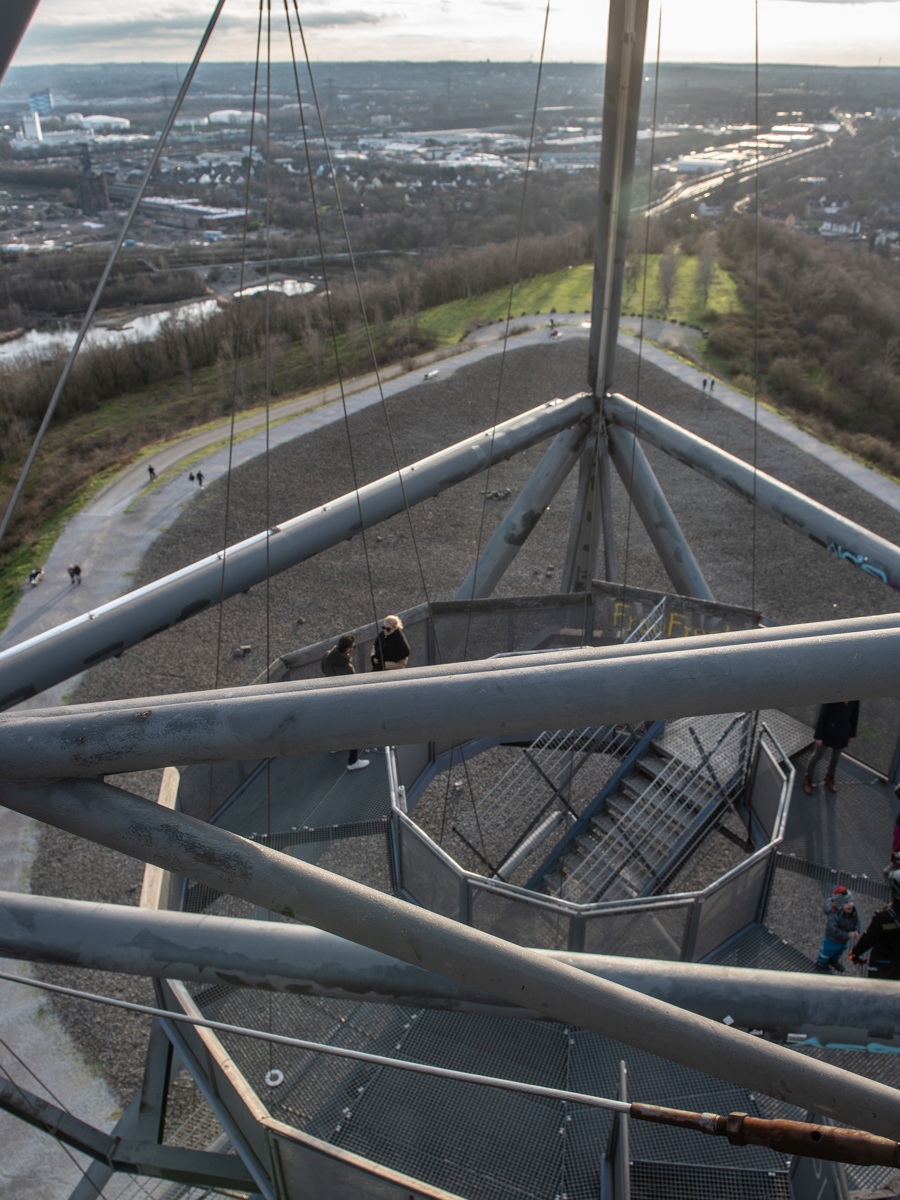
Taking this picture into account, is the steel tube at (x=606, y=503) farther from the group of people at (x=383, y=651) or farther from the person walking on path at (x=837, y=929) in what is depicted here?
the person walking on path at (x=837, y=929)

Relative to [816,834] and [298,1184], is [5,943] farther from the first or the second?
[816,834]

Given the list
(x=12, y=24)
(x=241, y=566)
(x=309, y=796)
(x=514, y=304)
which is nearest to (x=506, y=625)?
(x=309, y=796)

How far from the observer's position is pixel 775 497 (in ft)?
31.4

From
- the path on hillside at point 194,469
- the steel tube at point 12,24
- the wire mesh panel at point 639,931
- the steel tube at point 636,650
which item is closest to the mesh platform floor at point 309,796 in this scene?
the wire mesh panel at point 639,931

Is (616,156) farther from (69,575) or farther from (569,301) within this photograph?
(569,301)

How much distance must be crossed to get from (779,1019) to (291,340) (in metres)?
41.6

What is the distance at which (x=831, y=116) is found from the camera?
142 m

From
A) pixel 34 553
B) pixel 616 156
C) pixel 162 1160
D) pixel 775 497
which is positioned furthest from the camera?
pixel 34 553

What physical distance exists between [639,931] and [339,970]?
371 centimetres

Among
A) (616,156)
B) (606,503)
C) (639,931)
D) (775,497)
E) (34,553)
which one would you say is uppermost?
(616,156)

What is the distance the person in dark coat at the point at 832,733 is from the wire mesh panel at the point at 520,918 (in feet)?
13.3

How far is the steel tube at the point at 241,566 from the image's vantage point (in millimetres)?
5570

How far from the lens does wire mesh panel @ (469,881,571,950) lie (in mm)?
6215

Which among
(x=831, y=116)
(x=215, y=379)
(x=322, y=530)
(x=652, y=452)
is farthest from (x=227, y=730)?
(x=831, y=116)
